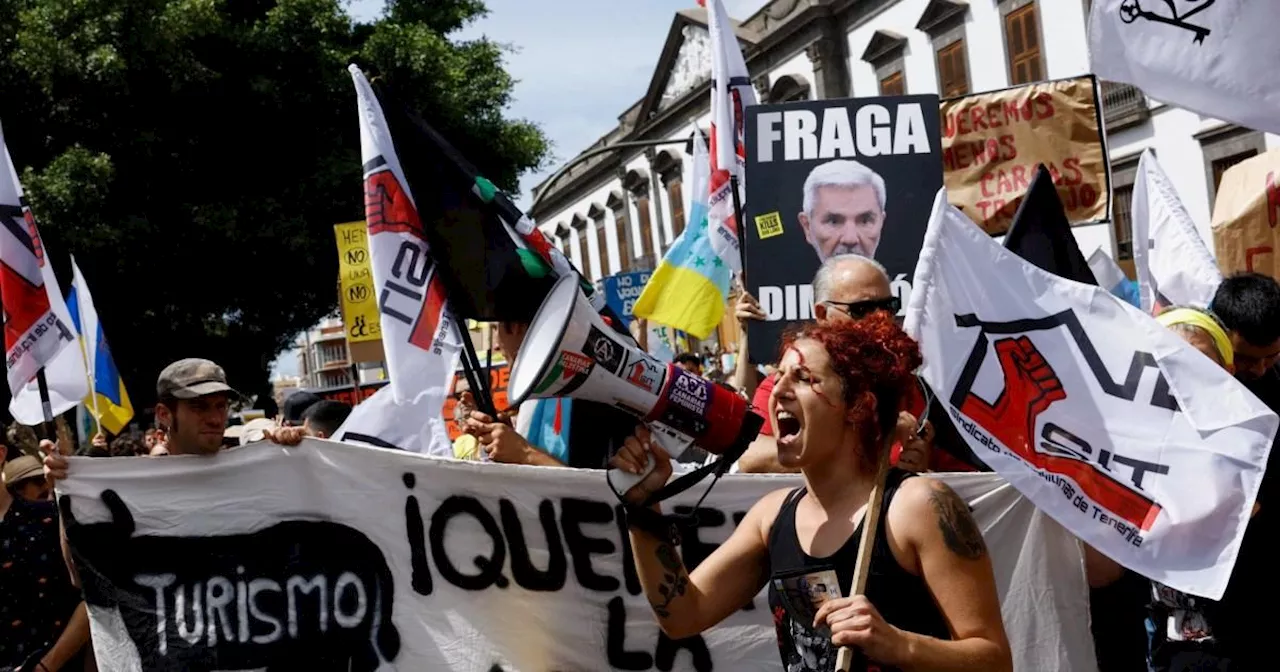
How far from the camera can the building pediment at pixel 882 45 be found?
27.5m

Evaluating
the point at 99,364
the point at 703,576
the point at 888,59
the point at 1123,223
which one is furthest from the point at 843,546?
the point at 888,59

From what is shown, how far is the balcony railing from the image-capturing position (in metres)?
22.0

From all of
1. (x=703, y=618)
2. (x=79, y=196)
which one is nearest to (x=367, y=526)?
(x=703, y=618)

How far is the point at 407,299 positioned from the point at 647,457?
1.92 meters

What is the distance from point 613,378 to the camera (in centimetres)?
274

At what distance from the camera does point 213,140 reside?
64.3 feet

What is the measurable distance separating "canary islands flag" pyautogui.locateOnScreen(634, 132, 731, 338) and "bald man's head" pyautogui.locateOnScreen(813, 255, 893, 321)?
321 centimetres

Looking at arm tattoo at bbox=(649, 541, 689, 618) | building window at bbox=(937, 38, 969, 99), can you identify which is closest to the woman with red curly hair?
arm tattoo at bbox=(649, 541, 689, 618)

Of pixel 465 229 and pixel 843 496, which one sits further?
A: pixel 465 229

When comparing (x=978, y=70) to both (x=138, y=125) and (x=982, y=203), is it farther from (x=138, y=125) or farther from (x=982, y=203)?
(x=982, y=203)

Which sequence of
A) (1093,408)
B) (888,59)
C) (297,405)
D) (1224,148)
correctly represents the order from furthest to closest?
(888,59) < (1224,148) < (297,405) < (1093,408)

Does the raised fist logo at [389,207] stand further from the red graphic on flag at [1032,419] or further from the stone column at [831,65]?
the stone column at [831,65]

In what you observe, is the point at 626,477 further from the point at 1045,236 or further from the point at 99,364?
the point at 99,364

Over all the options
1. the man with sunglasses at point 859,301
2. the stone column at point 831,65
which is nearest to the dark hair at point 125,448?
the man with sunglasses at point 859,301
